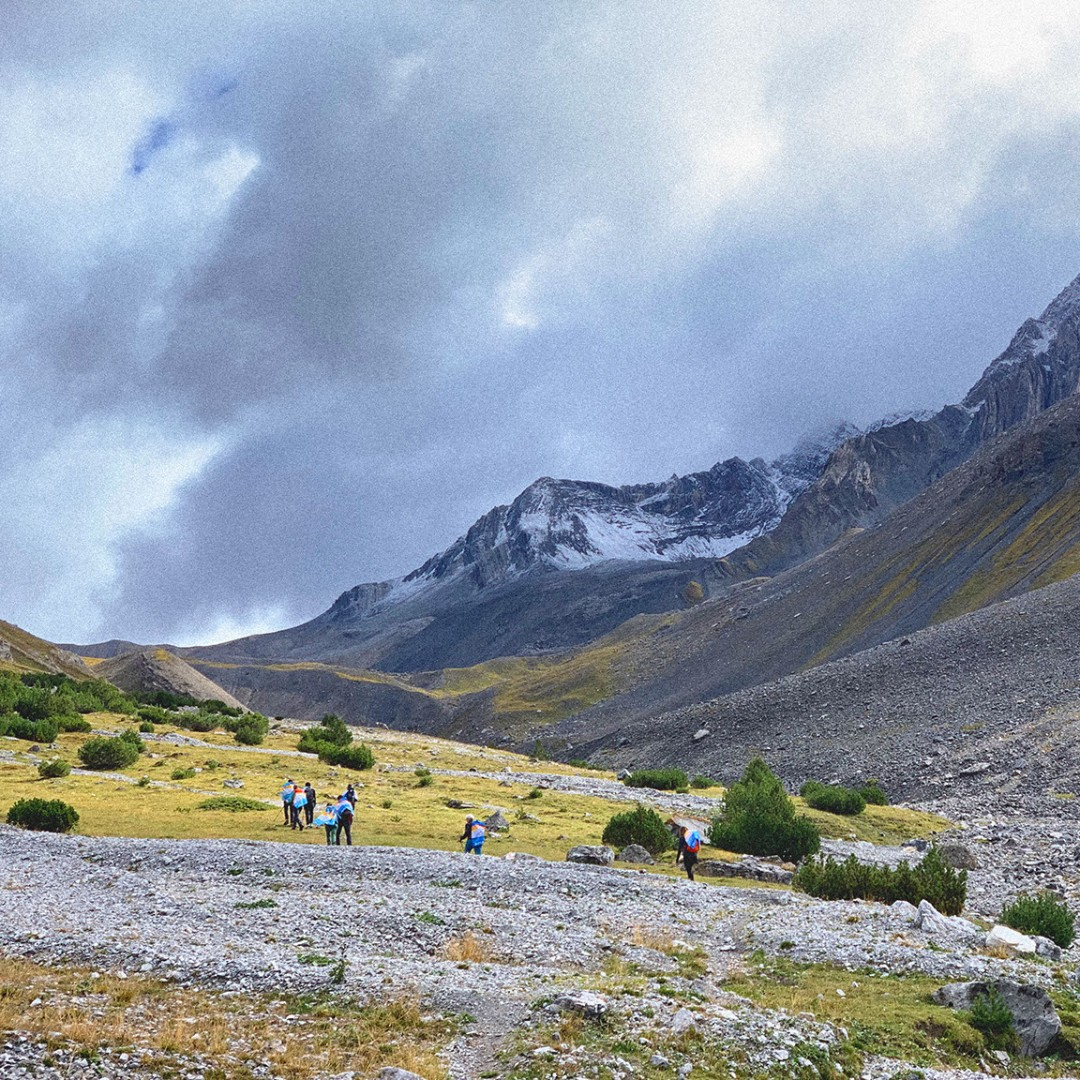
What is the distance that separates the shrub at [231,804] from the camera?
4188 cm

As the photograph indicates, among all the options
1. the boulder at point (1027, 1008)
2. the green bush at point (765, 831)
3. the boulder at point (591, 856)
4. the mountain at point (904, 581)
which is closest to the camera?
the boulder at point (1027, 1008)

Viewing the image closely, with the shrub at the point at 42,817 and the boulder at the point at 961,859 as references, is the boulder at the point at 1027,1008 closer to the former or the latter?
the boulder at the point at 961,859

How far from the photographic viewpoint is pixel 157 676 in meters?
125

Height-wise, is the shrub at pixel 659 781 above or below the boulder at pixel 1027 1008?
below

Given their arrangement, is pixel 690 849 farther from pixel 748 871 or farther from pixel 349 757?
pixel 349 757

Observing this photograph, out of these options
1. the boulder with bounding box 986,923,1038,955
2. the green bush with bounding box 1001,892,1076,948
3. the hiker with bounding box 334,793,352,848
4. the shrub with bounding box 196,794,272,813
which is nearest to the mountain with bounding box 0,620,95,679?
the shrub with bounding box 196,794,272,813

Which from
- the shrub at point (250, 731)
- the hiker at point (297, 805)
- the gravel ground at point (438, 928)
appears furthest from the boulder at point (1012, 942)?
the shrub at point (250, 731)

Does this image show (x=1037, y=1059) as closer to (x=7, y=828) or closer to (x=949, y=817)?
(x=7, y=828)

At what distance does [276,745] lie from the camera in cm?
7544

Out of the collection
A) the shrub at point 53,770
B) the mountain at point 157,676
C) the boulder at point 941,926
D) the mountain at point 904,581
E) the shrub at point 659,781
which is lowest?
the shrub at point 659,781

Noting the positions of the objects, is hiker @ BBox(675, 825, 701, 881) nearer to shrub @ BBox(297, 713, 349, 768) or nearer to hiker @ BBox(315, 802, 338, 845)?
hiker @ BBox(315, 802, 338, 845)

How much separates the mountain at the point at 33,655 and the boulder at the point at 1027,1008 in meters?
112

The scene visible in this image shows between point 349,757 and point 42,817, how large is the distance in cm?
2933

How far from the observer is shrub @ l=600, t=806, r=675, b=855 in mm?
38250
